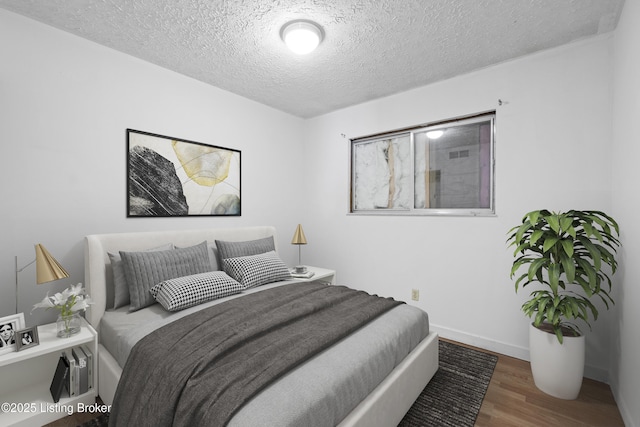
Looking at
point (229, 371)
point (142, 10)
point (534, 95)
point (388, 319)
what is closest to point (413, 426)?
point (388, 319)

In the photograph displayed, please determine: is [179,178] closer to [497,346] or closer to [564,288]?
[564,288]

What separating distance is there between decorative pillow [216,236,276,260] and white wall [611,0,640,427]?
277 centimetres

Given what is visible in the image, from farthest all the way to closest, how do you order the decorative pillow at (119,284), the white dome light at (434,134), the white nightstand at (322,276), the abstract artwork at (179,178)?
the white nightstand at (322,276), the white dome light at (434,134), the abstract artwork at (179,178), the decorative pillow at (119,284)

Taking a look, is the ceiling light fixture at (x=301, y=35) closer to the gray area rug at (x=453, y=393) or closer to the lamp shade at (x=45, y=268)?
the lamp shade at (x=45, y=268)

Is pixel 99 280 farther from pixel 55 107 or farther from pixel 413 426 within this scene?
pixel 413 426

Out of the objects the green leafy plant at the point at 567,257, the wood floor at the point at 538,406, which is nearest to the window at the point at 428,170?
the green leafy plant at the point at 567,257

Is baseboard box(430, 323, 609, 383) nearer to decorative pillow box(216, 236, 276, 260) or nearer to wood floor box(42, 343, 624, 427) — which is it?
wood floor box(42, 343, 624, 427)

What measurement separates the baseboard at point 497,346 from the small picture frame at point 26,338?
315cm

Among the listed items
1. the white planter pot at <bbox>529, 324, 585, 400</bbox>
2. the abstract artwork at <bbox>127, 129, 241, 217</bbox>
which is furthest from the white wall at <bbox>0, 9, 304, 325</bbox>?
the white planter pot at <bbox>529, 324, 585, 400</bbox>

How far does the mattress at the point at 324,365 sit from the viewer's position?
1.13m

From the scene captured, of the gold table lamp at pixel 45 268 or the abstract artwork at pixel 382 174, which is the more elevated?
the abstract artwork at pixel 382 174

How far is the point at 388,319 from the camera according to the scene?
1961mm

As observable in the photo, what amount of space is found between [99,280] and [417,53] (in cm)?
305

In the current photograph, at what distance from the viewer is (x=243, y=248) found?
290 centimetres
